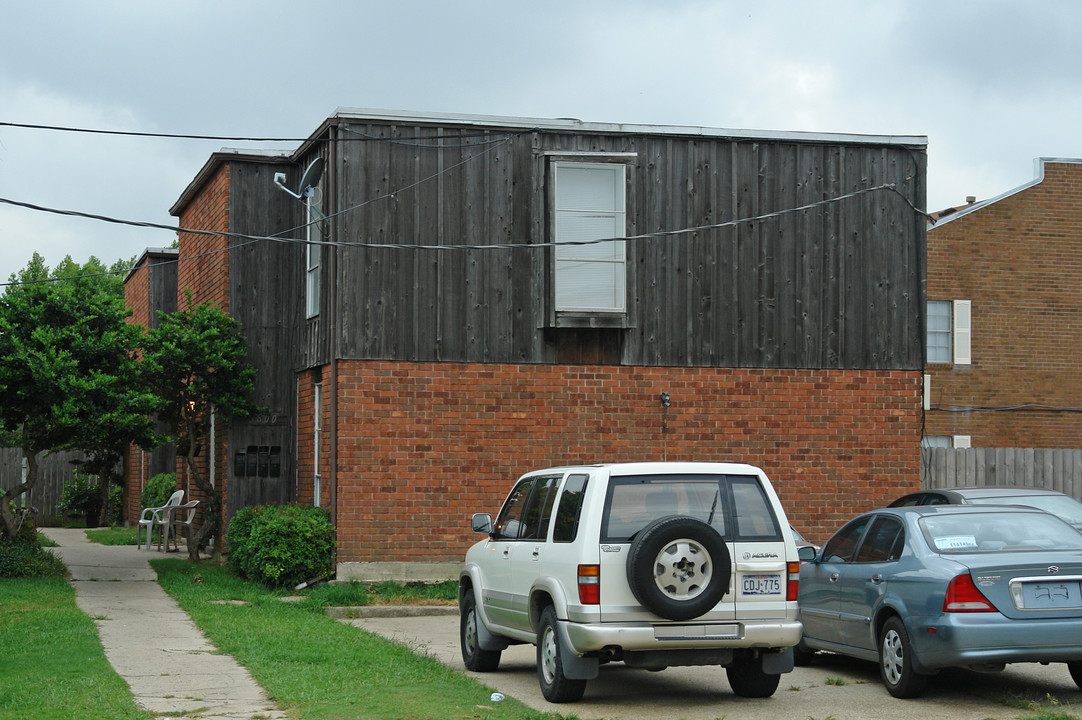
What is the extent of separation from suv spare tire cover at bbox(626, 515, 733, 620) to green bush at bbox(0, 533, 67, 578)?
11.8 metres

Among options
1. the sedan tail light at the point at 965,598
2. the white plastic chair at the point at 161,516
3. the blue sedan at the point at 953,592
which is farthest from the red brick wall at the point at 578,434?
the sedan tail light at the point at 965,598

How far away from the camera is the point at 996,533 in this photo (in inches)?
412

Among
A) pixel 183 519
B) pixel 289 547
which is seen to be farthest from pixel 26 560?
pixel 183 519

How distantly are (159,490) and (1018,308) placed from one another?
19.1 meters

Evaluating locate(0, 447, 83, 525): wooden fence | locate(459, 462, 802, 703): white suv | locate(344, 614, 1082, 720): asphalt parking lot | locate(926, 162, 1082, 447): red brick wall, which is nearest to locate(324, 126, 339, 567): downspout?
locate(344, 614, 1082, 720): asphalt parking lot

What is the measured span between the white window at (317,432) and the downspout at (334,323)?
1231 mm

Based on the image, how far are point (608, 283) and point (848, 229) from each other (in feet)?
12.6

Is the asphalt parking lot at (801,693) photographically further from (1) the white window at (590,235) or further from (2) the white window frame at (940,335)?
(2) the white window frame at (940,335)

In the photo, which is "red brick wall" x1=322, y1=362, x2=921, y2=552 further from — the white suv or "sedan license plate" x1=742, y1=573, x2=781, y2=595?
"sedan license plate" x1=742, y1=573, x2=781, y2=595

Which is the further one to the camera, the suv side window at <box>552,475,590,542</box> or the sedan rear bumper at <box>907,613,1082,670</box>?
the suv side window at <box>552,475,590,542</box>

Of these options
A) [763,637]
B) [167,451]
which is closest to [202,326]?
[167,451]

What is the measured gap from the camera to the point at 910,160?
19.4m

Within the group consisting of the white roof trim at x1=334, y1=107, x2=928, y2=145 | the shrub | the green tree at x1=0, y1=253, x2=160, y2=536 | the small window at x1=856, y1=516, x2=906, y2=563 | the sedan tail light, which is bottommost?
the shrub

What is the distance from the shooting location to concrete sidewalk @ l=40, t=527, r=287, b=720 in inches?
381
